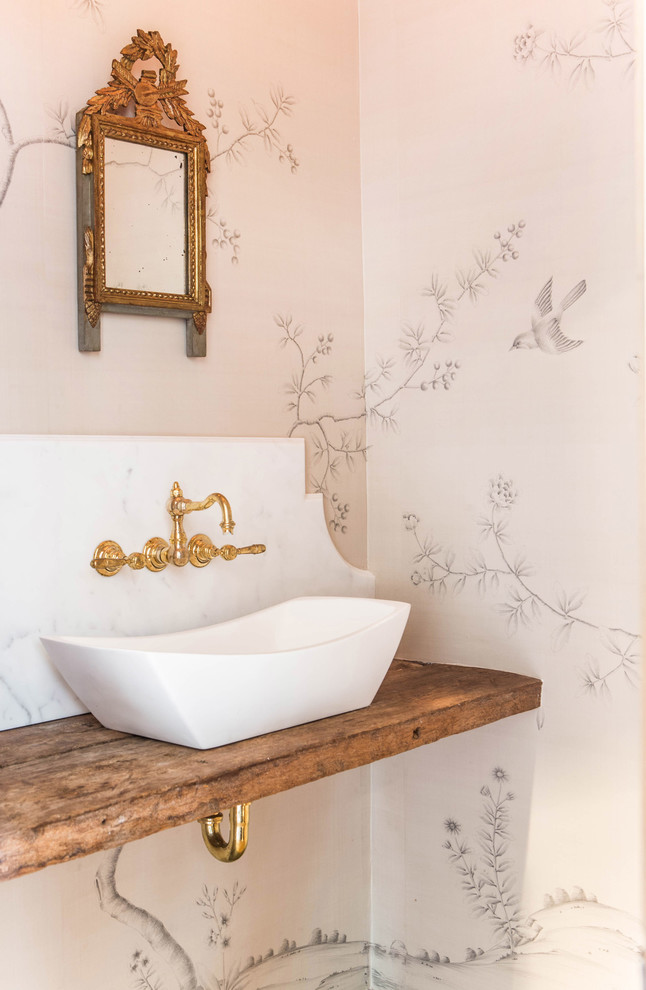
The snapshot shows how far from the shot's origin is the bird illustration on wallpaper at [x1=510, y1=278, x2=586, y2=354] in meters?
1.57

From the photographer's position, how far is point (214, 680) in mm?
1130

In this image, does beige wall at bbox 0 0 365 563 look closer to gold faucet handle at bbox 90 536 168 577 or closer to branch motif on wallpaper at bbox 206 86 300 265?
branch motif on wallpaper at bbox 206 86 300 265

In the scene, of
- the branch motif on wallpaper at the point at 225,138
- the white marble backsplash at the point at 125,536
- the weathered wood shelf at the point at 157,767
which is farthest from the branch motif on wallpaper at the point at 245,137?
the weathered wood shelf at the point at 157,767

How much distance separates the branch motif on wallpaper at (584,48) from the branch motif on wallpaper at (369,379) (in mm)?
296

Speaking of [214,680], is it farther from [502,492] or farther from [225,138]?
[225,138]

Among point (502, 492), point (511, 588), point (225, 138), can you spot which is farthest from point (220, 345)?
point (511, 588)

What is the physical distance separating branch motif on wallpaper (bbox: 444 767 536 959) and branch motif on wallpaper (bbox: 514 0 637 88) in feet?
4.14

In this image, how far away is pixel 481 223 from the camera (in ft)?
5.57

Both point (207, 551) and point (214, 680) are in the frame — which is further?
point (207, 551)

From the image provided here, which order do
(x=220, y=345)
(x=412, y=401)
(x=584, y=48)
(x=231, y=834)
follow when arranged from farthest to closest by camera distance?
1. (x=412, y=401)
2. (x=220, y=345)
3. (x=584, y=48)
4. (x=231, y=834)

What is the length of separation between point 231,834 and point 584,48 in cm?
140

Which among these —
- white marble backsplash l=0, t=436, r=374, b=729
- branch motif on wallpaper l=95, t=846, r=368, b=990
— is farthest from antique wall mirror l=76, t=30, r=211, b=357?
branch motif on wallpaper l=95, t=846, r=368, b=990

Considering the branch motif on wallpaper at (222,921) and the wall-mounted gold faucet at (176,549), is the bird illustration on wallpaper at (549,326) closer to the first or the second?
the wall-mounted gold faucet at (176,549)

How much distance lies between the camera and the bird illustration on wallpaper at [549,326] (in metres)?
1.57
